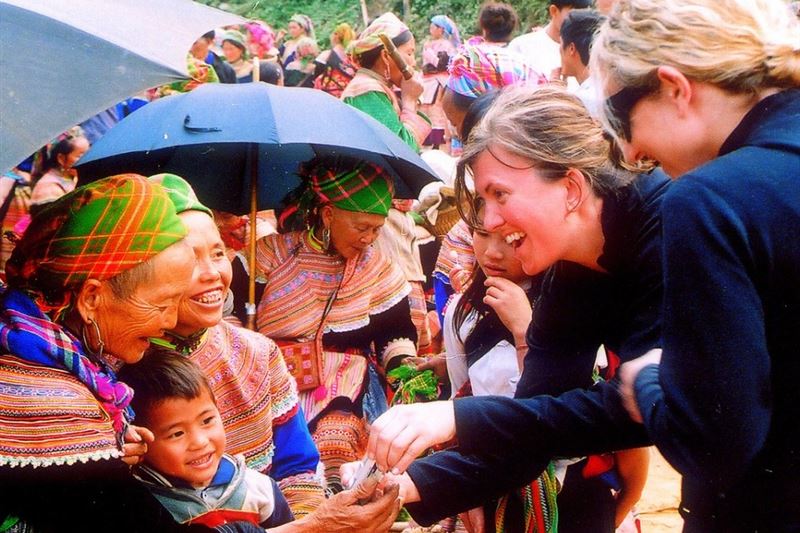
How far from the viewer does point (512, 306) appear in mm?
3010

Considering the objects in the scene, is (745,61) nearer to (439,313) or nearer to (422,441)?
(422,441)

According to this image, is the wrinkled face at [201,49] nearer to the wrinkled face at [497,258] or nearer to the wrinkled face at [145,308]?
the wrinkled face at [497,258]

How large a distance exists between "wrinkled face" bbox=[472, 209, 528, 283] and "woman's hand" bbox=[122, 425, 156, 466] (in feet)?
4.40

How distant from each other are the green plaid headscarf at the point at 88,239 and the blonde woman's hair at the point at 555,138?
3.16ft

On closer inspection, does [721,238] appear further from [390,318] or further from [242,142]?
[390,318]

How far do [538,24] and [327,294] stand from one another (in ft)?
46.7

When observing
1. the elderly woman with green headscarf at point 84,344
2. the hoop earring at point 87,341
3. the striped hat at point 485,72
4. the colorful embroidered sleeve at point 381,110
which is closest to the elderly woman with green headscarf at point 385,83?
the colorful embroidered sleeve at point 381,110

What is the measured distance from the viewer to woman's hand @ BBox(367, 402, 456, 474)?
2.25 meters

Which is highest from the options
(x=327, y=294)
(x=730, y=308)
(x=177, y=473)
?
(x=730, y=308)

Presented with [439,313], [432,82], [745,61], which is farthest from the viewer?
[432,82]

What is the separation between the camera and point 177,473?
267 centimetres

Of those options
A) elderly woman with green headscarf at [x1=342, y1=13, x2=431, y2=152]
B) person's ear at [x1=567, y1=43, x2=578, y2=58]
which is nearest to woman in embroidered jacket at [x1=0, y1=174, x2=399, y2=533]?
elderly woman with green headscarf at [x1=342, y1=13, x2=431, y2=152]

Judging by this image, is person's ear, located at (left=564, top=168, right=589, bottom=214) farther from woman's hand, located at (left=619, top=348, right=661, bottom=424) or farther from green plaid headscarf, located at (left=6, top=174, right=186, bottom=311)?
green plaid headscarf, located at (left=6, top=174, right=186, bottom=311)

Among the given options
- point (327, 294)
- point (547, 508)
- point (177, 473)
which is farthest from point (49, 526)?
point (327, 294)
